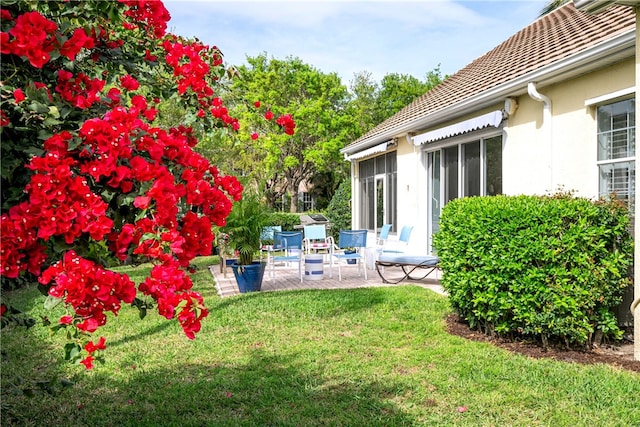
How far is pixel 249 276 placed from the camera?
988 centimetres

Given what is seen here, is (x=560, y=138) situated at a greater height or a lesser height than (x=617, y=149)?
greater

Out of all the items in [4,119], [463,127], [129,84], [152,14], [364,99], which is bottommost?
[4,119]

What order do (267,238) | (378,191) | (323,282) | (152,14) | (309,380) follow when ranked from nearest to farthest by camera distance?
(152,14) → (309,380) → (267,238) → (323,282) → (378,191)

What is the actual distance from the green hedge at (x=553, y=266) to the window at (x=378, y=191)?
8431 millimetres

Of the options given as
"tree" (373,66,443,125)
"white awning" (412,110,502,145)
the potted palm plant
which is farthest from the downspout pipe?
"tree" (373,66,443,125)

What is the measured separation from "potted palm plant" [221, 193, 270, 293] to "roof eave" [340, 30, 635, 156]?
4552mm

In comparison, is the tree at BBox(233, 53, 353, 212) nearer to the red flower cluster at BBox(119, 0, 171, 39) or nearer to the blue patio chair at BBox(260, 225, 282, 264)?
the blue patio chair at BBox(260, 225, 282, 264)

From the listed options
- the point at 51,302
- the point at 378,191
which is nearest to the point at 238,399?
the point at 51,302

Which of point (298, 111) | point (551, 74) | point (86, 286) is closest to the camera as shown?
point (86, 286)

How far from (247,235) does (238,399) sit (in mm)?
5489

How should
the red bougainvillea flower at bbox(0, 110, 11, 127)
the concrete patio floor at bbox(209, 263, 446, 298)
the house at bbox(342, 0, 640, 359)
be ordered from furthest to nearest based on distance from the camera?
the concrete patio floor at bbox(209, 263, 446, 298)
the house at bbox(342, 0, 640, 359)
the red bougainvillea flower at bbox(0, 110, 11, 127)

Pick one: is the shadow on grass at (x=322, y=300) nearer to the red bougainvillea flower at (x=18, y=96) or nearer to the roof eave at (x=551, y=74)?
the roof eave at (x=551, y=74)

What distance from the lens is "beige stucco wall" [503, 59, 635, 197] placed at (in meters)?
6.99

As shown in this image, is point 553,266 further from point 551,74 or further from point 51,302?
point 51,302
